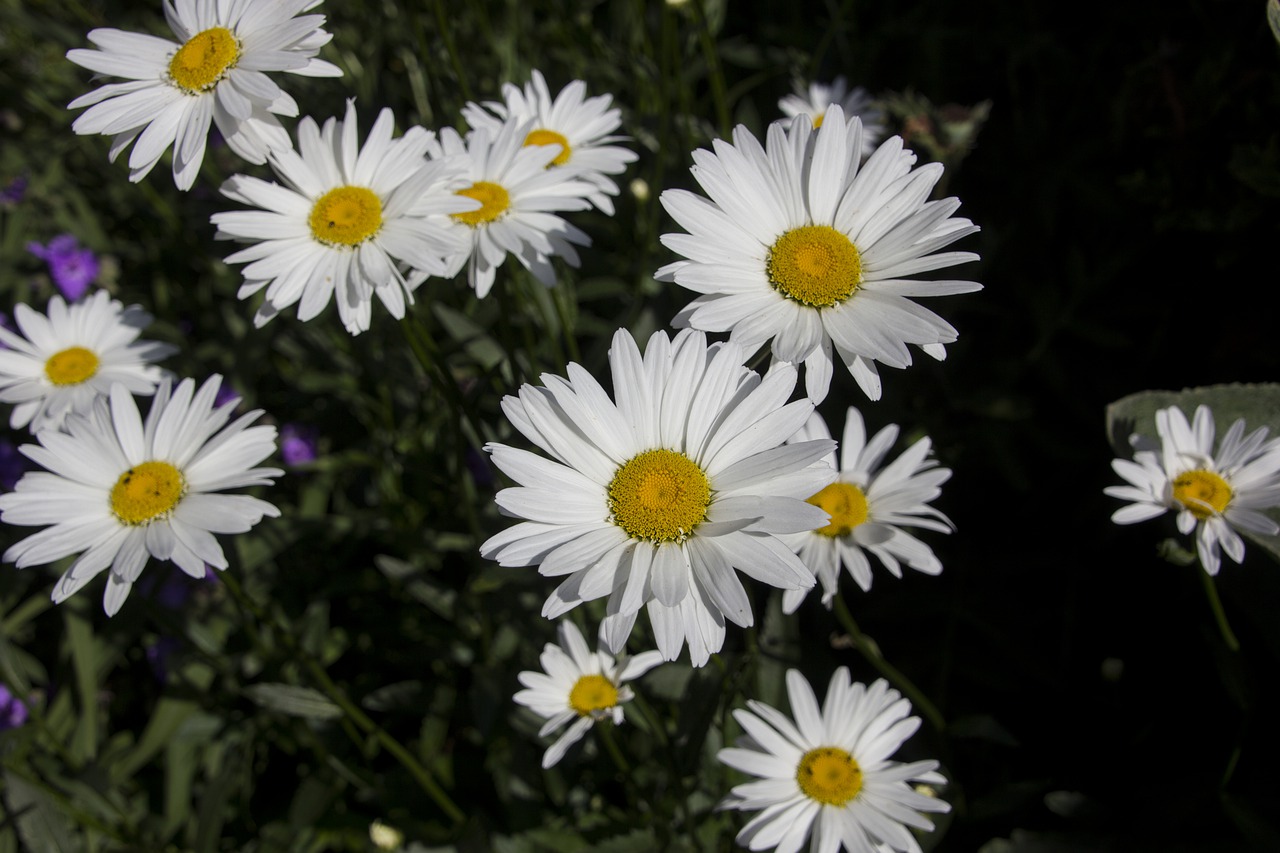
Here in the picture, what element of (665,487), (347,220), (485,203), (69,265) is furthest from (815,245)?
(69,265)

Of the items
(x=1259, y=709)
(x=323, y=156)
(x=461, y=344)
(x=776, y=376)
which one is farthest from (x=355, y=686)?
(x=1259, y=709)

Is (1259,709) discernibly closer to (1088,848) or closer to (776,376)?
(1088,848)

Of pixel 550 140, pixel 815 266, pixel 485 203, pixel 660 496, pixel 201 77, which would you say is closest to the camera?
pixel 660 496

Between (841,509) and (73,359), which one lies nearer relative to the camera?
(841,509)

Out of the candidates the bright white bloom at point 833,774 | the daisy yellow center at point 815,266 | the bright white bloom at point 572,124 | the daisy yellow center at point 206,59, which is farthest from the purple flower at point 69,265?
the bright white bloom at point 833,774

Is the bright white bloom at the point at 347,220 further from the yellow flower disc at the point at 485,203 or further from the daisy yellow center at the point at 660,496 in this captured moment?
the daisy yellow center at the point at 660,496

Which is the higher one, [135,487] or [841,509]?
[135,487]

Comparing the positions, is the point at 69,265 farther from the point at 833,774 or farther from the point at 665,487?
the point at 833,774
